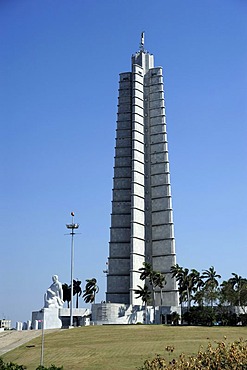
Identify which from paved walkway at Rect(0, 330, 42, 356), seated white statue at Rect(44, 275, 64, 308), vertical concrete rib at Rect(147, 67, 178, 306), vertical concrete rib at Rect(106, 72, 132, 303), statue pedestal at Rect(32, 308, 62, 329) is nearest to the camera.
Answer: paved walkway at Rect(0, 330, 42, 356)

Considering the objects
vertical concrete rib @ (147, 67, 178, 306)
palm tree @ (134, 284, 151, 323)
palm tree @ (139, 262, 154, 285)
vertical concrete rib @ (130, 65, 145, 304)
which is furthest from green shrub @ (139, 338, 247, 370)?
vertical concrete rib @ (147, 67, 178, 306)

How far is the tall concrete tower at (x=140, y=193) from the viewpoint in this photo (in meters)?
80.4

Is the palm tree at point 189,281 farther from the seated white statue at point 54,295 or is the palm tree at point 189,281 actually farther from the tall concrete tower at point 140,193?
the seated white statue at point 54,295

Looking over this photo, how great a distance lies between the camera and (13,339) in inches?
2012

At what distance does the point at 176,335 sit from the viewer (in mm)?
47188

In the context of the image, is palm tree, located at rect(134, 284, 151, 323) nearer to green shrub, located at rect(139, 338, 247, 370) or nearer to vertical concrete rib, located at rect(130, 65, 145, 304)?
vertical concrete rib, located at rect(130, 65, 145, 304)

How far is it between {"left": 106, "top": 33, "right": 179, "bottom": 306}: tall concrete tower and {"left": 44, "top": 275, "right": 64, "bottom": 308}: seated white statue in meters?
13.3

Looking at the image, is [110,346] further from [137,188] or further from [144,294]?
[137,188]

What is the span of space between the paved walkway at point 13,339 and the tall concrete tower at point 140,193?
943 inches

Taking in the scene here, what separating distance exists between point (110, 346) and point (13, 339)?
46.6 ft

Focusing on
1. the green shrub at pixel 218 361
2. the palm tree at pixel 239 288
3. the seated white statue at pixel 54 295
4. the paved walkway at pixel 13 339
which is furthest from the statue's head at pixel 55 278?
the green shrub at pixel 218 361

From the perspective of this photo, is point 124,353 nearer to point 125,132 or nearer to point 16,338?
point 16,338

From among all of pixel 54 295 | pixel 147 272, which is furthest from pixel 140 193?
pixel 54 295

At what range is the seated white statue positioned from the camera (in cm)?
6623
